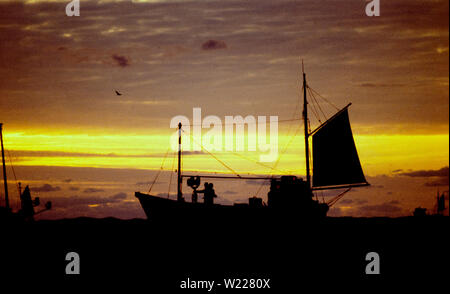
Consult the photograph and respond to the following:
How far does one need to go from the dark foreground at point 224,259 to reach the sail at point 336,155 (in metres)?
6.60

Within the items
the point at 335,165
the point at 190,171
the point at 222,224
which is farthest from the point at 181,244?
the point at 335,165

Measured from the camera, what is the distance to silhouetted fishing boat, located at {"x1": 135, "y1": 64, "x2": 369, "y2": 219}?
59906 mm

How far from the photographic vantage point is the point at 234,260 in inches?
2032

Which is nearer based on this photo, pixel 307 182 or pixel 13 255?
pixel 13 255

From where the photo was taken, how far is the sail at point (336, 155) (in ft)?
204

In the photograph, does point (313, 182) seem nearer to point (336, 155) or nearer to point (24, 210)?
point (336, 155)

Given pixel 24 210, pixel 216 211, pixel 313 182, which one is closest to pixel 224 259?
pixel 216 211

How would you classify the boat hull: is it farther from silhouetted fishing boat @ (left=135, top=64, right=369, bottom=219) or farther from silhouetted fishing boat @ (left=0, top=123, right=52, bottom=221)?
silhouetted fishing boat @ (left=0, top=123, right=52, bottom=221)

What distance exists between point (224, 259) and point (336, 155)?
21127mm

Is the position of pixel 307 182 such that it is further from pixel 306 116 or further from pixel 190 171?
pixel 190 171

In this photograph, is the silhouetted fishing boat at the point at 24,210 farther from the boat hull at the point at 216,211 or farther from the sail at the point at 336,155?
the sail at the point at 336,155
